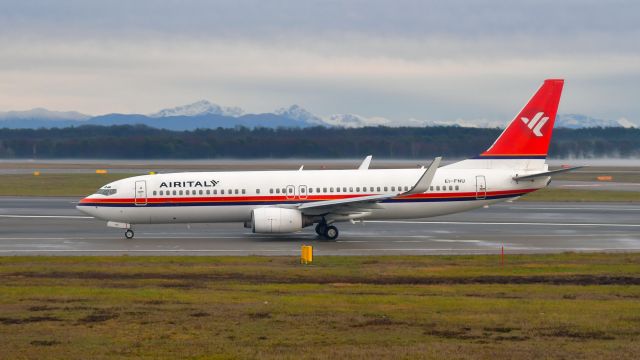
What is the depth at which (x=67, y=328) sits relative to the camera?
63.5 ft

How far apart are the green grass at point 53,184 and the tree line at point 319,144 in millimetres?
40752

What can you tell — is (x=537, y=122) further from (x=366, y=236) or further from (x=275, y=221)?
(x=275, y=221)

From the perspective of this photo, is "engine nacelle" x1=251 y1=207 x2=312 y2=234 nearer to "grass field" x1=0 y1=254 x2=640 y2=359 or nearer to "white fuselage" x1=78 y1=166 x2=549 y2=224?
"white fuselage" x1=78 y1=166 x2=549 y2=224

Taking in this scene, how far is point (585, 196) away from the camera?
63.1 meters

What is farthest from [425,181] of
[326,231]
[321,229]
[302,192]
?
[302,192]

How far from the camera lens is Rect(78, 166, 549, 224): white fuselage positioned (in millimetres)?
39562

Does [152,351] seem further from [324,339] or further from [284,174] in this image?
[284,174]

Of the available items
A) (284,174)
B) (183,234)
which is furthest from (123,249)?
(284,174)

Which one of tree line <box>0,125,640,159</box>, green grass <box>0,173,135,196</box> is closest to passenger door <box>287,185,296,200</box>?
green grass <box>0,173,135,196</box>

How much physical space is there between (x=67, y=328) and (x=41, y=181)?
212 ft

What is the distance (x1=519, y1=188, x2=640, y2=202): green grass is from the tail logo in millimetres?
20631

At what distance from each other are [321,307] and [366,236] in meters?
18.7

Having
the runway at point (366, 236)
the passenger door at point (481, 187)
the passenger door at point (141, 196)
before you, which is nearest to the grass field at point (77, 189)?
the runway at point (366, 236)

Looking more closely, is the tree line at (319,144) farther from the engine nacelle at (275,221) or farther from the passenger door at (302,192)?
the engine nacelle at (275,221)
